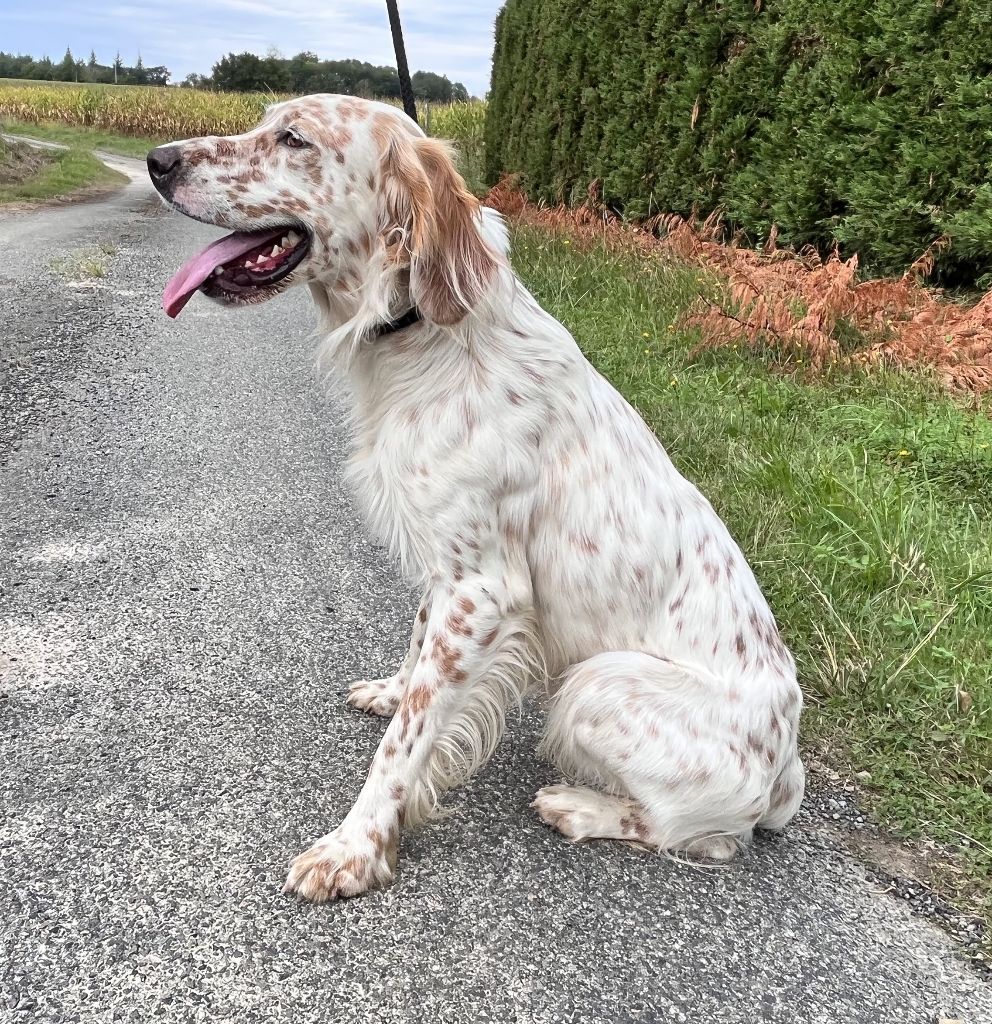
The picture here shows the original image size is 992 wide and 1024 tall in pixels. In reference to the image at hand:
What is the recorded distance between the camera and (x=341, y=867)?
2219mm

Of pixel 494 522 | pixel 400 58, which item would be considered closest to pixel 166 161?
pixel 494 522

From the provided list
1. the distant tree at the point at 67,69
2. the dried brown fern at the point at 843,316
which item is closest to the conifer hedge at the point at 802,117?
the dried brown fern at the point at 843,316

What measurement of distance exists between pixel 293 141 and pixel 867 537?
104 inches

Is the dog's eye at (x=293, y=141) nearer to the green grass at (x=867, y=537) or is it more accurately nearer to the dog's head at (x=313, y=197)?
the dog's head at (x=313, y=197)

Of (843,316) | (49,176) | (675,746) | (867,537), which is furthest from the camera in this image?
(49,176)

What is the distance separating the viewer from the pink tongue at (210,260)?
8.52ft

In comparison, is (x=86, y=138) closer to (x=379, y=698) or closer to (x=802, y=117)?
(x=802, y=117)

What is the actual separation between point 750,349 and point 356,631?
3687mm

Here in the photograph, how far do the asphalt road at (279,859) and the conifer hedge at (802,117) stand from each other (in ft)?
15.9

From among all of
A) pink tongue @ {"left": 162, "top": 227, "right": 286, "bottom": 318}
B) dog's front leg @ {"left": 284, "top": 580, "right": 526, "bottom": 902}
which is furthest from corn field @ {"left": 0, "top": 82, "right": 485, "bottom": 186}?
dog's front leg @ {"left": 284, "top": 580, "right": 526, "bottom": 902}

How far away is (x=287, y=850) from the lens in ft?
7.65

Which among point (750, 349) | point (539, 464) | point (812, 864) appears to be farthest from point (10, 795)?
point (750, 349)

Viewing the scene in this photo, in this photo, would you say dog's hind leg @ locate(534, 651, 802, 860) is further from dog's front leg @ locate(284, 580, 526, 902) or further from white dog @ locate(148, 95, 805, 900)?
dog's front leg @ locate(284, 580, 526, 902)

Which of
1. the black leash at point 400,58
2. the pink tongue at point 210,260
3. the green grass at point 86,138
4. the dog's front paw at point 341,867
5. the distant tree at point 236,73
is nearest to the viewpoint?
the dog's front paw at point 341,867
